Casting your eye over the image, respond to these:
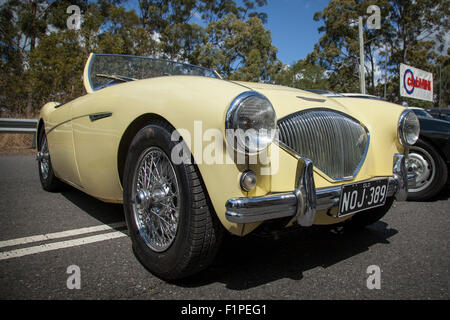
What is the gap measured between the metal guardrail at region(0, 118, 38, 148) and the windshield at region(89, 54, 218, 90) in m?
5.43

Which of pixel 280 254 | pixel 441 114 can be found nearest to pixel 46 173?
pixel 280 254

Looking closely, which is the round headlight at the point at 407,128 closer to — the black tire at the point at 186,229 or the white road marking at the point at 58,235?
the black tire at the point at 186,229

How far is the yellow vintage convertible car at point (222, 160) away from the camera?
1.42 meters

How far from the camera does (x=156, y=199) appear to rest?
5.75 feet

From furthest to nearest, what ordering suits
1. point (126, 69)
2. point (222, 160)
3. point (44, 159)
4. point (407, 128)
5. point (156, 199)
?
point (44, 159), point (126, 69), point (407, 128), point (156, 199), point (222, 160)

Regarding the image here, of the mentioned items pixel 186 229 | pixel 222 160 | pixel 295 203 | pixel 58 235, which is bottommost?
pixel 58 235

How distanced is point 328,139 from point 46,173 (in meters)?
3.18

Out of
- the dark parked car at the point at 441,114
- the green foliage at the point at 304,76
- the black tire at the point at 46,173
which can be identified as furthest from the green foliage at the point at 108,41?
the dark parked car at the point at 441,114

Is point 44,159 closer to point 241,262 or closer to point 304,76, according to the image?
point 241,262

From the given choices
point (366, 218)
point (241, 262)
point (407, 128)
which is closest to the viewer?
point (241, 262)

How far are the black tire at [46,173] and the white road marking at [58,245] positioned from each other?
61.1 inches

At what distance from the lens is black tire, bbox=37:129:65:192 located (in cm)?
353
